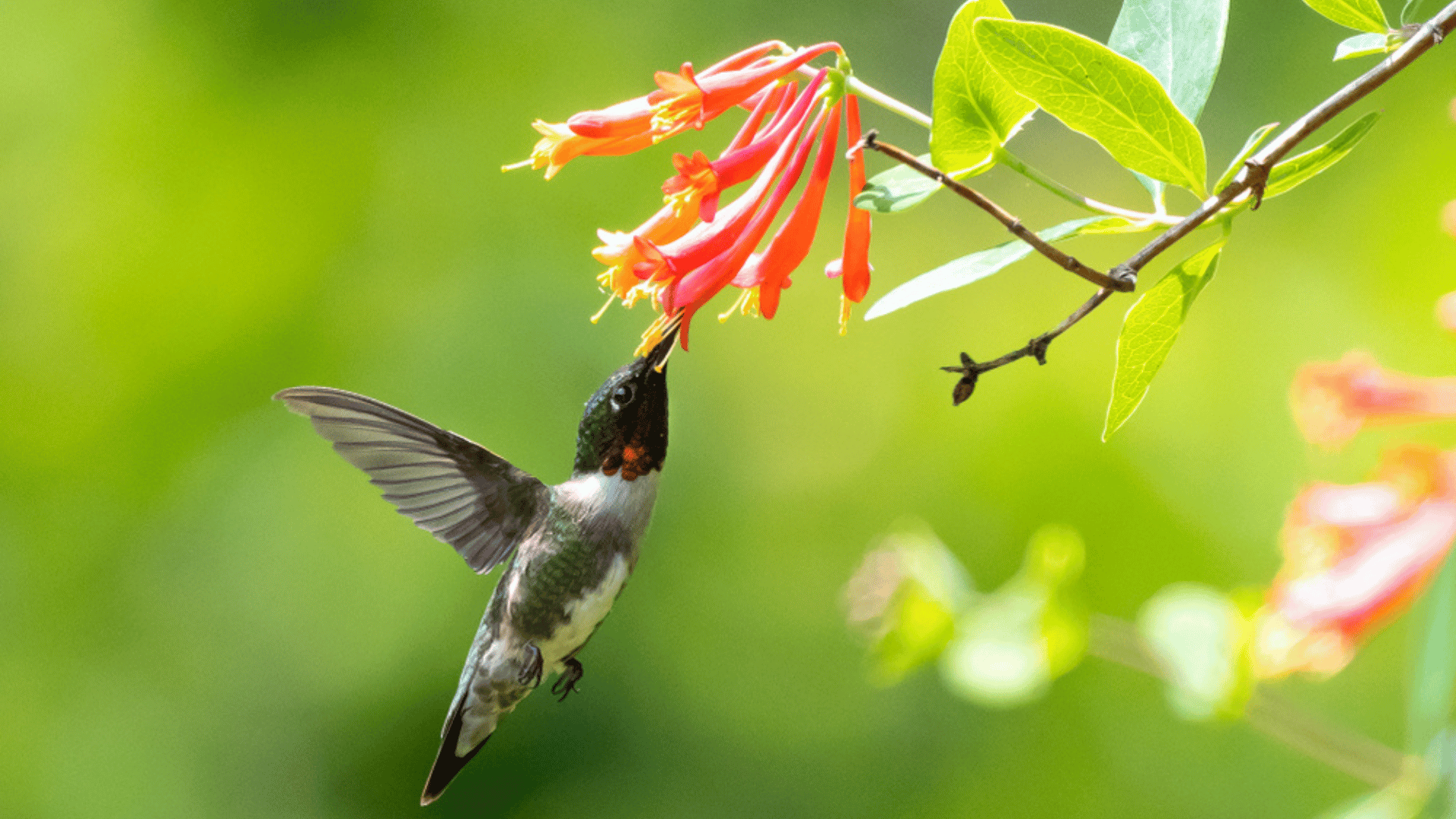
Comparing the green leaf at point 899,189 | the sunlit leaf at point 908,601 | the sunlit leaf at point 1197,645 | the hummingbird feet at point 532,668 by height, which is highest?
the green leaf at point 899,189

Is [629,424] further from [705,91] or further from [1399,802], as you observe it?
[1399,802]

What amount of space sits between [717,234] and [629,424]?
1.59 ft

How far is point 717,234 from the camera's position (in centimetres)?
78

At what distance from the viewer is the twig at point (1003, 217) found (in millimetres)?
594

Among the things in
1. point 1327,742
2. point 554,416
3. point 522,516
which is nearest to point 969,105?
point 522,516

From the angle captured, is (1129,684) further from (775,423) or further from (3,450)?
(3,450)

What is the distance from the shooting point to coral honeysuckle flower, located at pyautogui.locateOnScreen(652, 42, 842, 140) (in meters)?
0.74

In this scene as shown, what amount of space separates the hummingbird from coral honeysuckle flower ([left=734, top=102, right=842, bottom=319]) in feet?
1.30

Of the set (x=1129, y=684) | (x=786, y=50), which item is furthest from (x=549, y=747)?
(x=786, y=50)

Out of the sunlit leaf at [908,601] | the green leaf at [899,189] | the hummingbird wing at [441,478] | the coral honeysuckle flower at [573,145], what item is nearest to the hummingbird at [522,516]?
the hummingbird wing at [441,478]

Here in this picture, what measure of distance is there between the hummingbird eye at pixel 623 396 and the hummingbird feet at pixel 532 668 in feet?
0.85

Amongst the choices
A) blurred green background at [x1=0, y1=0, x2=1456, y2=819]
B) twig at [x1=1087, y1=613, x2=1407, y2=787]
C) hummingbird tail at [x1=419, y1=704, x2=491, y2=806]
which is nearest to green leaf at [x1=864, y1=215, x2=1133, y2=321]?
twig at [x1=1087, y1=613, x2=1407, y2=787]

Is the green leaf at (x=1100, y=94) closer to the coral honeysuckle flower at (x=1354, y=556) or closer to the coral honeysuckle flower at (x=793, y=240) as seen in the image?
the coral honeysuckle flower at (x=793, y=240)

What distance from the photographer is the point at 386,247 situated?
4.38 metres
